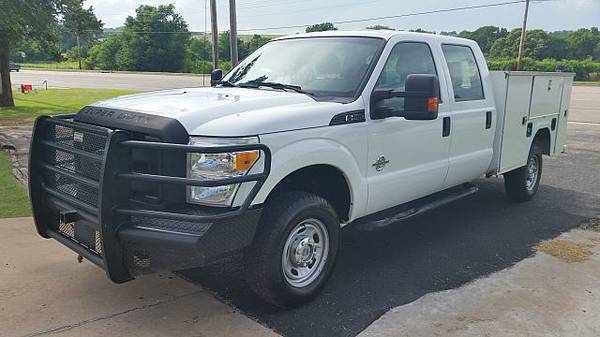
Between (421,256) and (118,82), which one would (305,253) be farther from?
(118,82)

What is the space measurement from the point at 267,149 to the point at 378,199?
1429 millimetres

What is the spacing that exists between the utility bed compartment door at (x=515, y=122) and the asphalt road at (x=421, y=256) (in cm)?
69

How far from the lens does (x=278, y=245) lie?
11.6ft

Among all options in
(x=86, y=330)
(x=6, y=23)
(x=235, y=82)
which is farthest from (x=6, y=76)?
(x=86, y=330)

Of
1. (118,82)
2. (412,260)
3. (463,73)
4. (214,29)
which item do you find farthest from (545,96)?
(118,82)

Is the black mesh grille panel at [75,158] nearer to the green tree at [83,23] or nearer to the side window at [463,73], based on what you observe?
the side window at [463,73]

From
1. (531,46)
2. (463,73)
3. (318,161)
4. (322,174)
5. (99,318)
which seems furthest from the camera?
(531,46)

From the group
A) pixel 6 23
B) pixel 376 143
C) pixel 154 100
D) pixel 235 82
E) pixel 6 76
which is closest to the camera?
pixel 154 100

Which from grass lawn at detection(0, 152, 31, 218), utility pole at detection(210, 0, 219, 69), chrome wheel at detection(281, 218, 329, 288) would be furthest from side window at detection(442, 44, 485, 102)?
utility pole at detection(210, 0, 219, 69)

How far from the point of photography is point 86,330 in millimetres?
3506

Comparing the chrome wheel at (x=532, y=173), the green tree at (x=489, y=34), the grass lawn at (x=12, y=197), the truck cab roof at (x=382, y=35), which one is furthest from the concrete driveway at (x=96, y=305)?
the green tree at (x=489, y=34)

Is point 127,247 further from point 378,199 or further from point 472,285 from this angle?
point 472,285

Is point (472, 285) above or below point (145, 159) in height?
below

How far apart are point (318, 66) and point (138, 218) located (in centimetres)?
206
